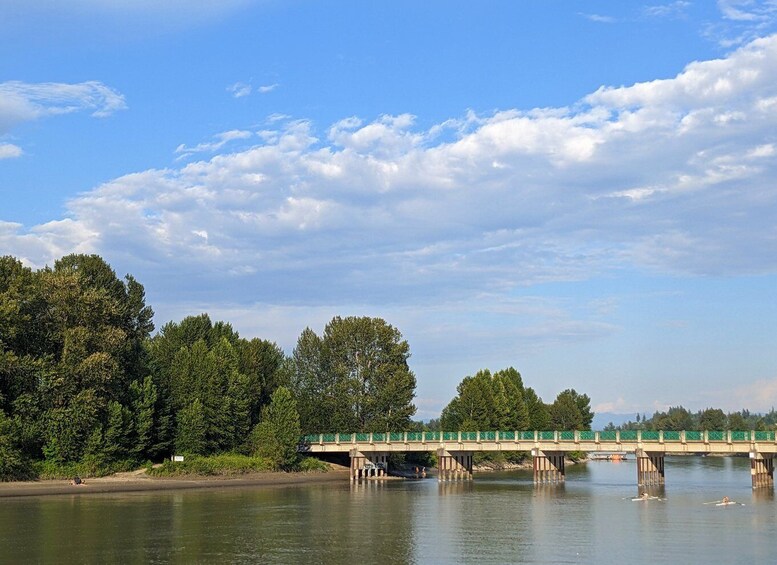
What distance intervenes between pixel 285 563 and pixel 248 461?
205 feet

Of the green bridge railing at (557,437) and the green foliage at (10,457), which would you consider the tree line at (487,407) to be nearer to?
the green bridge railing at (557,437)

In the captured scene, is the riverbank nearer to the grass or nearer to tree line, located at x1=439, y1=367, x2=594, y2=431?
the grass

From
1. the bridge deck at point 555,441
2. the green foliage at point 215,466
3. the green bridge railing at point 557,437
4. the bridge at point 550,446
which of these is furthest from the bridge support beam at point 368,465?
the green foliage at point 215,466

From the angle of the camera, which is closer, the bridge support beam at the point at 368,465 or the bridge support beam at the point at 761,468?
the bridge support beam at the point at 761,468

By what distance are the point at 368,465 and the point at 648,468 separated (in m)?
A: 35.9

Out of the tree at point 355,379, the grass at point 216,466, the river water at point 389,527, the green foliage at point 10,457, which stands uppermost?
the tree at point 355,379

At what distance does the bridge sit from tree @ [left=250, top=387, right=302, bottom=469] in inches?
263

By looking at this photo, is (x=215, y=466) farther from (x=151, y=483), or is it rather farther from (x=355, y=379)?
(x=355, y=379)

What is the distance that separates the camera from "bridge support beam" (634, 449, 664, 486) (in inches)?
3903

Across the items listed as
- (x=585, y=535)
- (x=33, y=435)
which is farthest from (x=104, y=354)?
(x=585, y=535)

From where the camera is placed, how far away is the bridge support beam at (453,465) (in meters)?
112

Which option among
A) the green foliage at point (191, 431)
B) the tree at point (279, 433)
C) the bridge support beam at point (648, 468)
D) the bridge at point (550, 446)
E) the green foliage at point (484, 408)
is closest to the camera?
the bridge at point (550, 446)

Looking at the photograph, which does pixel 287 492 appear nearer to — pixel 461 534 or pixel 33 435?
pixel 33 435

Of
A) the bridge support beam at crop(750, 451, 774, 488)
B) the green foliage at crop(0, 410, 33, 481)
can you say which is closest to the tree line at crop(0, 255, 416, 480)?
the green foliage at crop(0, 410, 33, 481)
